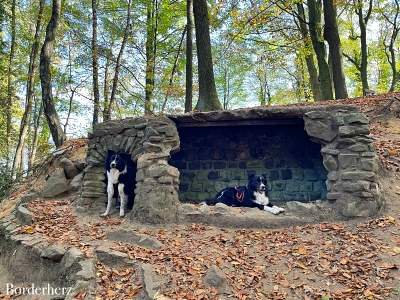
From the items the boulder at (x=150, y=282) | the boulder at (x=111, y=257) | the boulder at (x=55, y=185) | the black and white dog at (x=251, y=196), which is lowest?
the boulder at (x=150, y=282)

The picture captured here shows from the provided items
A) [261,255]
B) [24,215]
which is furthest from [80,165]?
[261,255]

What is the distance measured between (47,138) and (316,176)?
21.0m

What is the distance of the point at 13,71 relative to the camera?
16.7m

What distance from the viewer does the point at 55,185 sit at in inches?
323

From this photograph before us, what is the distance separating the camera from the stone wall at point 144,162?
639 cm

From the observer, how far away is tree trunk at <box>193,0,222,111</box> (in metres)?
9.84

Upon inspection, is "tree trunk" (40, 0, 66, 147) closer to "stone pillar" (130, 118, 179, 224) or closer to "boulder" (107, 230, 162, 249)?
"stone pillar" (130, 118, 179, 224)

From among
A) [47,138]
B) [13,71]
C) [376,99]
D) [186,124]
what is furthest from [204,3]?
[47,138]

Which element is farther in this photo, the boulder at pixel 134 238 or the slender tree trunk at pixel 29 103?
the slender tree trunk at pixel 29 103

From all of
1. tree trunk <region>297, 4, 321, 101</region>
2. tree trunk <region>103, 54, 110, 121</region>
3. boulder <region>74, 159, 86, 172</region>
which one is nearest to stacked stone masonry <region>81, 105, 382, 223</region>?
boulder <region>74, 159, 86, 172</region>

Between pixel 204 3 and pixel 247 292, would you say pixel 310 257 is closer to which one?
pixel 247 292

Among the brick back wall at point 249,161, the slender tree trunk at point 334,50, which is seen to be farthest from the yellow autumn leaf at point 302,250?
the slender tree trunk at point 334,50

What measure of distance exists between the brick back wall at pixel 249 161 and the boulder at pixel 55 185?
2706 mm

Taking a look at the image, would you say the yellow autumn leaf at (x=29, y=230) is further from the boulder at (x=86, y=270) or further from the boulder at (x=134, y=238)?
the boulder at (x=86, y=270)
